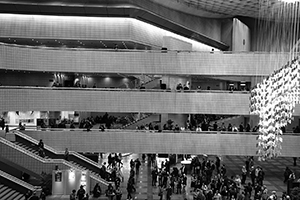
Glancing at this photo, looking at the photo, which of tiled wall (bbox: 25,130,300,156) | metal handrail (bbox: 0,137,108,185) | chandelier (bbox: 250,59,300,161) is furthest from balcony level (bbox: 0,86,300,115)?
chandelier (bbox: 250,59,300,161)

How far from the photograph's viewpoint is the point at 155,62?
27.7 metres

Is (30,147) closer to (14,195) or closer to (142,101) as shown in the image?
(14,195)

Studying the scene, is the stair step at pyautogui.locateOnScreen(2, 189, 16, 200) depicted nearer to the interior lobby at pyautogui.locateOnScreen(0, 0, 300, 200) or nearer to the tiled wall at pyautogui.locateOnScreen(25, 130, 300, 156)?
the interior lobby at pyautogui.locateOnScreen(0, 0, 300, 200)

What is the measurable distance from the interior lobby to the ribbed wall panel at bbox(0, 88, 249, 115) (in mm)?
64

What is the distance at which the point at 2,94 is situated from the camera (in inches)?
1029

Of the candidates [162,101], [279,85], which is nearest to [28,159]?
[162,101]

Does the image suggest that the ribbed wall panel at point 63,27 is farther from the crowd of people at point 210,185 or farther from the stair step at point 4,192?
the stair step at point 4,192

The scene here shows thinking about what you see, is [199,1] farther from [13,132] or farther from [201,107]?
[13,132]

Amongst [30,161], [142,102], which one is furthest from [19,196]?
[142,102]

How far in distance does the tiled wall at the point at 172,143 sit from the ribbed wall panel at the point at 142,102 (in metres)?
1.60

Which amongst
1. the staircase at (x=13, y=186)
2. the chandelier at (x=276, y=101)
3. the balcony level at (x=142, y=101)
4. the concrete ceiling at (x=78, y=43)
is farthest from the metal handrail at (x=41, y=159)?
the chandelier at (x=276, y=101)

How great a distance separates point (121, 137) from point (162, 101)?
11.4 feet

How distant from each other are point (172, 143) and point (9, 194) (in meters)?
10.7

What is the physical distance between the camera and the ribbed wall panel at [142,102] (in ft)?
89.2
